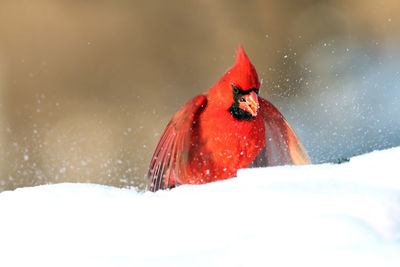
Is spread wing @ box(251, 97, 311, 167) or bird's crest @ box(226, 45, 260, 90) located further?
spread wing @ box(251, 97, 311, 167)

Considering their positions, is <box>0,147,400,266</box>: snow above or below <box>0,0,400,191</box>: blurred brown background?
below

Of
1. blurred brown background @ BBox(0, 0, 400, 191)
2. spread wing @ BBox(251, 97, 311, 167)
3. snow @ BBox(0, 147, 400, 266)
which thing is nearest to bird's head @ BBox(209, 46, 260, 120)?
spread wing @ BBox(251, 97, 311, 167)

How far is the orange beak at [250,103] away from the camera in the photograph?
4.99 feet

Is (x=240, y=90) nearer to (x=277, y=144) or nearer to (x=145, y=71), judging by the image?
(x=277, y=144)

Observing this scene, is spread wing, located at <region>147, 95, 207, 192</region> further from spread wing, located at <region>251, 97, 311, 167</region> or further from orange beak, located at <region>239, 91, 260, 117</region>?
spread wing, located at <region>251, 97, 311, 167</region>

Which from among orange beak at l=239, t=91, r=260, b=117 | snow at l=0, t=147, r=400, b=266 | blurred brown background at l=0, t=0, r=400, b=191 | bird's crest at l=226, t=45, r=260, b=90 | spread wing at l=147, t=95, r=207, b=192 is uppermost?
blurred brown background at l=0, t=0, r=400, b=191

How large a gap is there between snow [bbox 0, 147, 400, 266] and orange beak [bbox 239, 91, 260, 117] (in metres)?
0.95

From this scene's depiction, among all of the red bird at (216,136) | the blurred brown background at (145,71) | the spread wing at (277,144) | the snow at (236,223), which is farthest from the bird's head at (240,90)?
the snow at (236,223)

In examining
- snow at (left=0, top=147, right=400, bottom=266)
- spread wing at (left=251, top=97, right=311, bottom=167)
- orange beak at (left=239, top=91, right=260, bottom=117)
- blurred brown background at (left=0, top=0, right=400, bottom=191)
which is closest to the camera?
snow at (left=0, top=147, right=400, bottom=266)

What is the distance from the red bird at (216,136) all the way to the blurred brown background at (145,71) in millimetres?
615

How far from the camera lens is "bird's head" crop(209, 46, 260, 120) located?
1.54 meters

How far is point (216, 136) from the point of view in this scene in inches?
62.2

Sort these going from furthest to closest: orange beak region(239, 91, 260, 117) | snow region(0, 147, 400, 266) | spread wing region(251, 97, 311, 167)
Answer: spread wing region(251, 97, 311, 167)
orange beak region(239, 91, 260, 117)
snow region(0, 147, 400, 266)

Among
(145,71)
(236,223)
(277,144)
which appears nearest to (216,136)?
(277,144)
